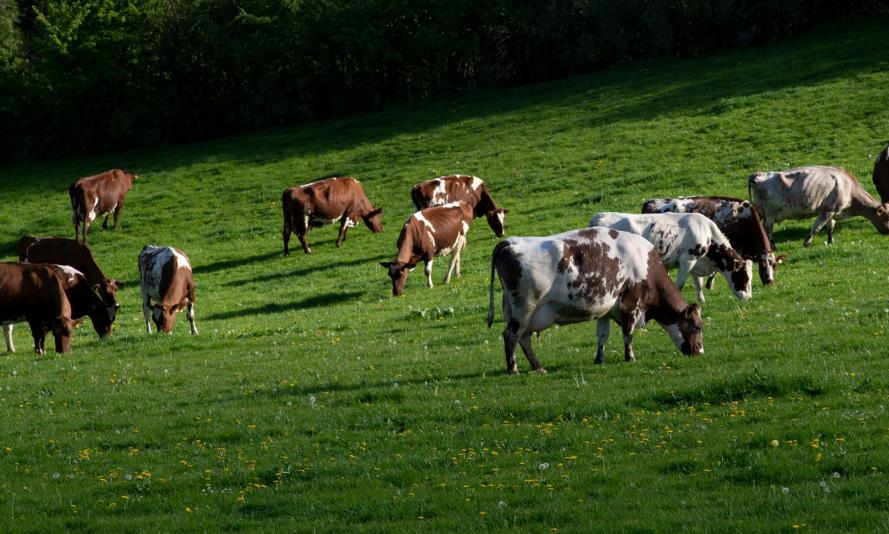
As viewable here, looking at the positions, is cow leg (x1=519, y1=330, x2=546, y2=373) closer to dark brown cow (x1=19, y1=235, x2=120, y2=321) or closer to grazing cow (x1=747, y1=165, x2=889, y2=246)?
grazing cow (x1=747, y1=165, x2=889, y2=246)

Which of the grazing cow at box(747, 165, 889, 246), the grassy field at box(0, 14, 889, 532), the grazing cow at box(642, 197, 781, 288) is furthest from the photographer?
the grazing cow at box(747, 165, 889, 246)

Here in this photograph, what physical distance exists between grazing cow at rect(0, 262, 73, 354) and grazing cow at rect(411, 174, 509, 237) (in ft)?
50.2

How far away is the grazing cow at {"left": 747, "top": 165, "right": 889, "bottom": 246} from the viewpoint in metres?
29.5

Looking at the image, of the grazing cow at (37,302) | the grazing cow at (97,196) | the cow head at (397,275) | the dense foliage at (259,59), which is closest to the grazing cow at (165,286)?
the grazing cow at (37,302)

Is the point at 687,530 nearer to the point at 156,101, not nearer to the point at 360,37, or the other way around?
the point at 360,37

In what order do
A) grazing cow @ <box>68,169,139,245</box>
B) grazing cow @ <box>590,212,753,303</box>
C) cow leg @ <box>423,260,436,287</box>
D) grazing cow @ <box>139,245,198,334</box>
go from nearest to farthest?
grazing cow @ <box>590,212,753,303</box>
grazing cow @ <box>139,245,198,334</box>
cow leg @ <box>423,260,436,287</box>
grazing cow @ <box>68,169,139,245</box>

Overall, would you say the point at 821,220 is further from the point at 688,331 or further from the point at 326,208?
the point at 326,208

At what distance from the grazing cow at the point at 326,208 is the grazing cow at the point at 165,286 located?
10583 mm

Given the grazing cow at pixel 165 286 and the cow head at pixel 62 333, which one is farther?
the grazing cow at pixel 165 286

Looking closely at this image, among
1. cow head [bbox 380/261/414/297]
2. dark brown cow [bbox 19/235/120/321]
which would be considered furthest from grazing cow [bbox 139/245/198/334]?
cow head [bbox 380/261/414/297]

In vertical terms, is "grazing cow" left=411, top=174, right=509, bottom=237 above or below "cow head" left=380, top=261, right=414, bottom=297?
above

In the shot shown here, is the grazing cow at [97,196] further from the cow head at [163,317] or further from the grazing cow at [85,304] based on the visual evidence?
the cow head at [163,317]

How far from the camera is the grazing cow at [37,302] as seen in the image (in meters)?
24.7

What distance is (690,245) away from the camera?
73.5 feet
